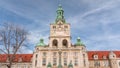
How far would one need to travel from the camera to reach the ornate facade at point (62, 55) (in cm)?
7081

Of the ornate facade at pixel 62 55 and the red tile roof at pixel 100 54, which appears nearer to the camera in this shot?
the ornate facade at pixel 62 55

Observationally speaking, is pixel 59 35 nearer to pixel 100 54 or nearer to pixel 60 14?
pixel 60 14

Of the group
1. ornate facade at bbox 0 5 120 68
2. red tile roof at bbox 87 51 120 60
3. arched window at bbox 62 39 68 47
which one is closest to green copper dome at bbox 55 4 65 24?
ornate facade at bbox 0 5 120 68

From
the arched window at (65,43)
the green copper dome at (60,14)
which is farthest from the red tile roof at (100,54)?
the green copper dome at (60,14)

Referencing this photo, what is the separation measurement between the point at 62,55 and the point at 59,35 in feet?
24.0

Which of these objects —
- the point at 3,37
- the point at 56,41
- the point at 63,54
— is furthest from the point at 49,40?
the point at 3,37

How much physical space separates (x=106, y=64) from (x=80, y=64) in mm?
12880

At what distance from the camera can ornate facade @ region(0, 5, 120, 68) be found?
70.8 m

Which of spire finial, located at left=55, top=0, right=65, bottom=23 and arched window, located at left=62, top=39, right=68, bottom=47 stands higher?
spire finial, located at left=55, top=0, right=65, bottom=23

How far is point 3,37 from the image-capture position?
3925 centimetres

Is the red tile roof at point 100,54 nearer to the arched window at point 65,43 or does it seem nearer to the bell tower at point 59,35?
the arched window at point 65,43

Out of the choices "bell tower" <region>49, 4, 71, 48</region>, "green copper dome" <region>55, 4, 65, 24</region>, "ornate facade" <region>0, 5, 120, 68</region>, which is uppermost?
"green copper dome" <region>55, 4, 65, 24</region>

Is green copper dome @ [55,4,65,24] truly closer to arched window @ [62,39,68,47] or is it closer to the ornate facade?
the ornate facade

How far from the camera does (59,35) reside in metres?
73.9
